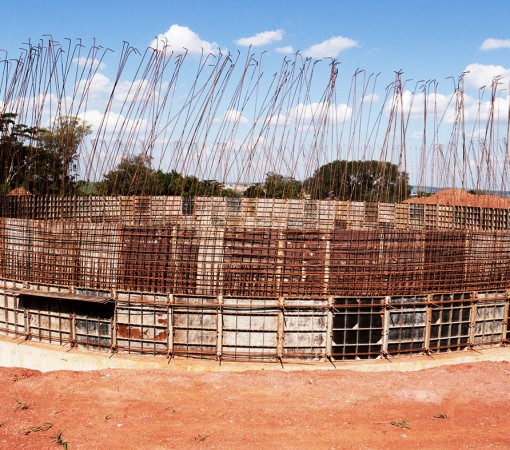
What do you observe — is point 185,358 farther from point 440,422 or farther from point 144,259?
point 440,422

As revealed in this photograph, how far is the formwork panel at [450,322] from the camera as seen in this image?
25.0 ft

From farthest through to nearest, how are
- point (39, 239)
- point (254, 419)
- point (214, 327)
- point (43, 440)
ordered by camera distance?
point (39, 239) < point (214, 327) < point (254, 419) < point (43, 440)

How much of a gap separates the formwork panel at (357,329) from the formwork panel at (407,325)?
0.20 m

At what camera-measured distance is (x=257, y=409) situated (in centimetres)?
571

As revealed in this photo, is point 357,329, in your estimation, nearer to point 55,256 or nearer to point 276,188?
point 55,256

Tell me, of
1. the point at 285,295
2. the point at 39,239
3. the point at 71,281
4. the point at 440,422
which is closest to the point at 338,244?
the point at 285,295

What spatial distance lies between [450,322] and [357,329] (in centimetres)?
172

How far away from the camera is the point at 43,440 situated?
16.2 ft

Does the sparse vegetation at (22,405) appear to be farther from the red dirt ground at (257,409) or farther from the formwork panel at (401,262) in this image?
the formwork panel at (401,262)

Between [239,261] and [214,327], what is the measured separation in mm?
1099

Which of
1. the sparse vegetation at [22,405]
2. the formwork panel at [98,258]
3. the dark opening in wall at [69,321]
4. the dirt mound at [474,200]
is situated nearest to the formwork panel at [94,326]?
the dark opening in wall at [69,321]

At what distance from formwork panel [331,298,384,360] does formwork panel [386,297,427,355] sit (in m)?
0.20

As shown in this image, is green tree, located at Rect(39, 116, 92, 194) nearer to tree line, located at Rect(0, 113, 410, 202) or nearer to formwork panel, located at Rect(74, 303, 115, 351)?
tree line, located at Rect(0, 113, 410, 202)

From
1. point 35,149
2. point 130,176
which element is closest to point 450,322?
point 130,176
